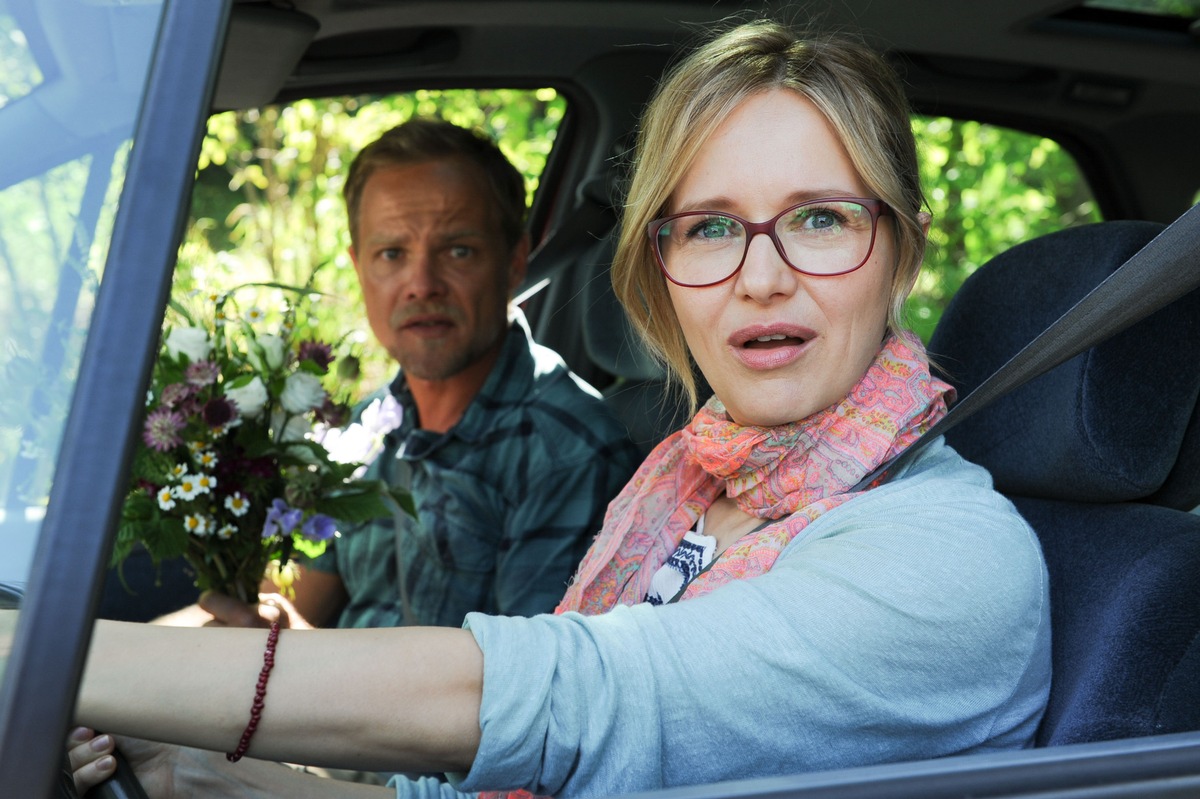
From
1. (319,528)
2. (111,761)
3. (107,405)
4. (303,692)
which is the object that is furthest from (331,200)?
(107,405)

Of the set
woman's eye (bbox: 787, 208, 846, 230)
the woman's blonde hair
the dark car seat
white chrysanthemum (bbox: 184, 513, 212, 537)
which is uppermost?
the woman's blonde hair

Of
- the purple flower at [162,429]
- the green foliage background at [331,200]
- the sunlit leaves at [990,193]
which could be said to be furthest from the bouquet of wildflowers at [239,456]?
the green foliage background at [331,200]

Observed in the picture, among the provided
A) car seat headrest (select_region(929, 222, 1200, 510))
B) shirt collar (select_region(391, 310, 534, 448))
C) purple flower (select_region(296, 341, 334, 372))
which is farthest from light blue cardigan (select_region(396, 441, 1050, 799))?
shirt collar (select_region(391, 310, 534, 448))

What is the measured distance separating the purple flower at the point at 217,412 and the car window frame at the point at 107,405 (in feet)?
3.53

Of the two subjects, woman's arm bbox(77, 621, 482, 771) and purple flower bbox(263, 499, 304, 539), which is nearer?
woman's arm bbox(77, 621, 482, 771)

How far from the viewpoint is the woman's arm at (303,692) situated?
923 mm

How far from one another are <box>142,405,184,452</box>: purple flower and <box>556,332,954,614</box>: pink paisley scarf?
64 centimetres

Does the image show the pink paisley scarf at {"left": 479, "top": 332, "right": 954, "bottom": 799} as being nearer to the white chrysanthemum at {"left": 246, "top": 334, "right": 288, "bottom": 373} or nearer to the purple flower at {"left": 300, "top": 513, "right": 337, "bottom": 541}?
the purple flower at {"left": 300, "top": 513, "right": 337, "bottom": 541}

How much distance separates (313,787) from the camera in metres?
1.41

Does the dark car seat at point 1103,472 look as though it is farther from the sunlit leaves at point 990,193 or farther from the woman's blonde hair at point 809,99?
the sunlit leaves at point 990,193

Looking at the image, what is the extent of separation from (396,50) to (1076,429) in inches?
61.2

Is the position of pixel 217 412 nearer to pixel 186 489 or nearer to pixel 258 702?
pixel 186 489

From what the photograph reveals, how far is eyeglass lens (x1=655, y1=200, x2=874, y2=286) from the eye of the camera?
137cm

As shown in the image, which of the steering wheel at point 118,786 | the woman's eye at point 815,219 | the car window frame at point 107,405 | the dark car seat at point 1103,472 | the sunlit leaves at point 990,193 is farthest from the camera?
the sunlit leaves at point 990,193
